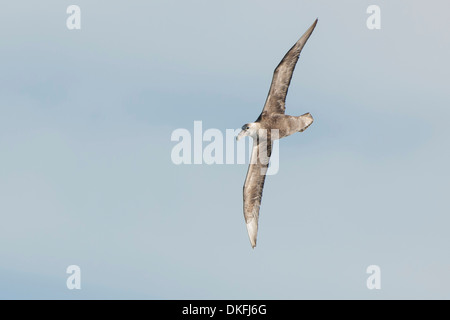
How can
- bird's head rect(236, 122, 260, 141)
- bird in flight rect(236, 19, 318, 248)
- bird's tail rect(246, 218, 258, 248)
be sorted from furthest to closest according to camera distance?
bird's tail rect(246, 218, 258, 248) < bird in flight rect(236, 19, 318, 248) < bird's head rect(236, 122, 260, 141)

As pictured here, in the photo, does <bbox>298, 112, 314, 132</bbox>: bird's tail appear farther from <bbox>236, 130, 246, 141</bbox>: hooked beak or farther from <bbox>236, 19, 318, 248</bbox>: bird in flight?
<bbox>236, 130, 246, 141</bbox>: hooked beak

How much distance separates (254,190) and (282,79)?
532 cm

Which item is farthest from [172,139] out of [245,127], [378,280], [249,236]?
[378,280]

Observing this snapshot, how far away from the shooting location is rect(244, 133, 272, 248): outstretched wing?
52438 mm

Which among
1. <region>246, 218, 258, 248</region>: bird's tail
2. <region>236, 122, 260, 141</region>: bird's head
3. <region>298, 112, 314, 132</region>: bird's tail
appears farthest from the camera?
<region>246, 218, 258, 248</region>: bird's tail

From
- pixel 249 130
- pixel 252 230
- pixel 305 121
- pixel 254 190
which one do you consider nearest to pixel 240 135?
pixel 249 130

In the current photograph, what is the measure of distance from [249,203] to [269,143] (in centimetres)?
295

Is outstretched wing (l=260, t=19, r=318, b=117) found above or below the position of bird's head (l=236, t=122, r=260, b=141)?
above

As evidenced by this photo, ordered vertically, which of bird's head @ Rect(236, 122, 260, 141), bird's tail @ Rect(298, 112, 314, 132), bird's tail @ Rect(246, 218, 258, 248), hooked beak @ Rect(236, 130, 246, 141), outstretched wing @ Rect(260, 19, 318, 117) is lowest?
bird's tail @ Rect(246, 218, 258, 248)

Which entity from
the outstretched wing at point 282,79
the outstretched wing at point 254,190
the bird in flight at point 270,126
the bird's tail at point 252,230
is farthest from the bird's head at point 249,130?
the bird's tail at point 252,230

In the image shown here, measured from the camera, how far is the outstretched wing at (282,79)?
50.2 meters

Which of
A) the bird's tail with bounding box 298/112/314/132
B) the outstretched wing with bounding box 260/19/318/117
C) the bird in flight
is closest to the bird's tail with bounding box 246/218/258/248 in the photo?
the bird in flight

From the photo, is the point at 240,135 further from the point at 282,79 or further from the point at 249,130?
the point at 282,79
